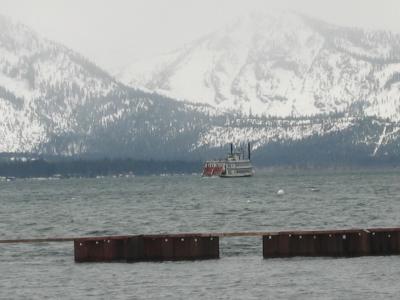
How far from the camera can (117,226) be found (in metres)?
138

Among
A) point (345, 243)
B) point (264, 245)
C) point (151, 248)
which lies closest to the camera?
point (345, 243)

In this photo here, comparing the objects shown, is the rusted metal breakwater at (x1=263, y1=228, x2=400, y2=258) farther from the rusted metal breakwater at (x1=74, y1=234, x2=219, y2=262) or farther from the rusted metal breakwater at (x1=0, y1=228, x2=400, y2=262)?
the rusted metal breakwater at (x1=74, y1=234, x2=219, y2=262)

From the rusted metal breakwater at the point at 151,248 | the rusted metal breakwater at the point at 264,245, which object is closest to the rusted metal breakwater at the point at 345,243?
the rusted metal breakwater at the point at 264,245

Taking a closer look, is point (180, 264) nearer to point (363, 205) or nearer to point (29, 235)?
point (29, 235)

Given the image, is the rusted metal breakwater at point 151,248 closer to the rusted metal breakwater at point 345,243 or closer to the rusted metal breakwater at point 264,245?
the rusted metal breakwater at point 264,245

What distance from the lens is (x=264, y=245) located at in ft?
291

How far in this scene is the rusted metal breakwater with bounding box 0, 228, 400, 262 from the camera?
286 ft

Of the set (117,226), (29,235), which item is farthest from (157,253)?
(117,226)

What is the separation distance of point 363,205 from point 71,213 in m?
39.9

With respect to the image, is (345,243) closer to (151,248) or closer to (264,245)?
(264,245)

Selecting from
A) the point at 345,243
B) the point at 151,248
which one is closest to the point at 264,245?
the point at 345,243

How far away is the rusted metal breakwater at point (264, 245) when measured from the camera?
→ 87.3 meters

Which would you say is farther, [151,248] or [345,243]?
[151,248]

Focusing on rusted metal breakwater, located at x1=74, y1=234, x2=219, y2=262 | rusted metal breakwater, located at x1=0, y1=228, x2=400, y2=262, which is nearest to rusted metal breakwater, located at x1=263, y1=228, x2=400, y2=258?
rusted metal breakwater, located at x1=0, y1=228, x2=400, y2=262
